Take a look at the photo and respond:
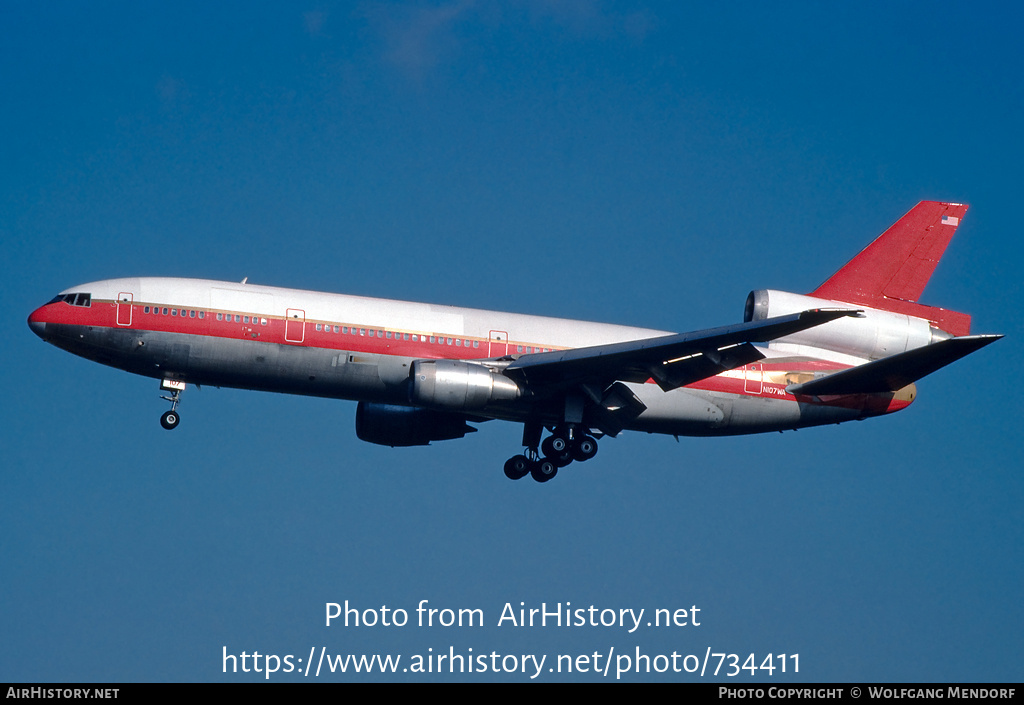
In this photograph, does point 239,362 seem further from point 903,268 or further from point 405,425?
point 903,268

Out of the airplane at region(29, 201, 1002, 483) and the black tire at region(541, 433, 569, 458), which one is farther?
the black tire at region(541, 433, 569, 458)

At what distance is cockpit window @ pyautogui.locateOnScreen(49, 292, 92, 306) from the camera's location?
39.4m

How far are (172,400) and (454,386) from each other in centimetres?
935

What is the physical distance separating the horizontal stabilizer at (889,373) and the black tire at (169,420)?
2058 cm

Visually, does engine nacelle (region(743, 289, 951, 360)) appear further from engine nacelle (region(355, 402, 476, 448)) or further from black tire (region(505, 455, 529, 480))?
engine nacelle (region(355, 402, 476, 448))

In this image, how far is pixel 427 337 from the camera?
40.8m

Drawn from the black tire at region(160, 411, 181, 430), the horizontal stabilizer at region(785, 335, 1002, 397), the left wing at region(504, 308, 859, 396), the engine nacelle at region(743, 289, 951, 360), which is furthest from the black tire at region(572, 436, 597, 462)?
the black tire at region(160, 411, 181, 430)

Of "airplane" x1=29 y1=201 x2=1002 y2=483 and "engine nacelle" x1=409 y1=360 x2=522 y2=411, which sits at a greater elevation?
"airplane" x1=29 y1=201 x2=1002 y2=483

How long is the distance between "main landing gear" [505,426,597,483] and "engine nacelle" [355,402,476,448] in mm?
3014

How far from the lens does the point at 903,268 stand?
46125mm

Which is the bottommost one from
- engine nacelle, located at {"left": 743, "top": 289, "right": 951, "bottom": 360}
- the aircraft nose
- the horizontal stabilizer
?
the horizontal stabilizer

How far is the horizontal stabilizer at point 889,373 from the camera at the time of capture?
130 feet
